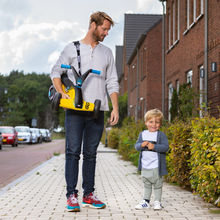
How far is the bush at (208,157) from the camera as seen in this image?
4.69 m

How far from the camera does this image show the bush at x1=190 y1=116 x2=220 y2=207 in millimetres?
4688

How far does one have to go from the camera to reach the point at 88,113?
4.75 meters

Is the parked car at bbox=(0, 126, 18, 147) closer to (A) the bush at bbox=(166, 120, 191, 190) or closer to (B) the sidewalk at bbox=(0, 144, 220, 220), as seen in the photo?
(B) the sidewalk at bbox=(0, 144, 220, 220)

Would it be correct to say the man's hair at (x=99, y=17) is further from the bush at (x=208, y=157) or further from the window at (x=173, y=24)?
the window at (x=173, y=24)

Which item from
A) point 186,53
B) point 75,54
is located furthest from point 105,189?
point 186,53

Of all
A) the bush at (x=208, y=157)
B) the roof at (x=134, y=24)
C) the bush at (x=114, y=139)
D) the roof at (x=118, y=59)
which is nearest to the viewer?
the bush at (x=208, y=157)

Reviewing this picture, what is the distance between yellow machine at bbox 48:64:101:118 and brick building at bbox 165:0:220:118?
18.9ft

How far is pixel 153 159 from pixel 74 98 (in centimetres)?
130

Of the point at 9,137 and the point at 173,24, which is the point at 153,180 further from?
the point at 9,137

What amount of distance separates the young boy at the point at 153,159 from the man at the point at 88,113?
19.6 inches

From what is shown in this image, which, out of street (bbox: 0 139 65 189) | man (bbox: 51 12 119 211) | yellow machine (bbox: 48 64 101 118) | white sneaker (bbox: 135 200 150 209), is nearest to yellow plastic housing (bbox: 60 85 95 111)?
yellow machine (bbox: 48 64 101 118)

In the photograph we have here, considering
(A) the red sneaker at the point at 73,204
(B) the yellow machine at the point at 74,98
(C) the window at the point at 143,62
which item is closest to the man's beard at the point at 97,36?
(B) the yellow machine at the point at 74,98

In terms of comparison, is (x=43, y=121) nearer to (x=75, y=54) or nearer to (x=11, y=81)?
(x=11, y=81)

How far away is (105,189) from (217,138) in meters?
2.65
